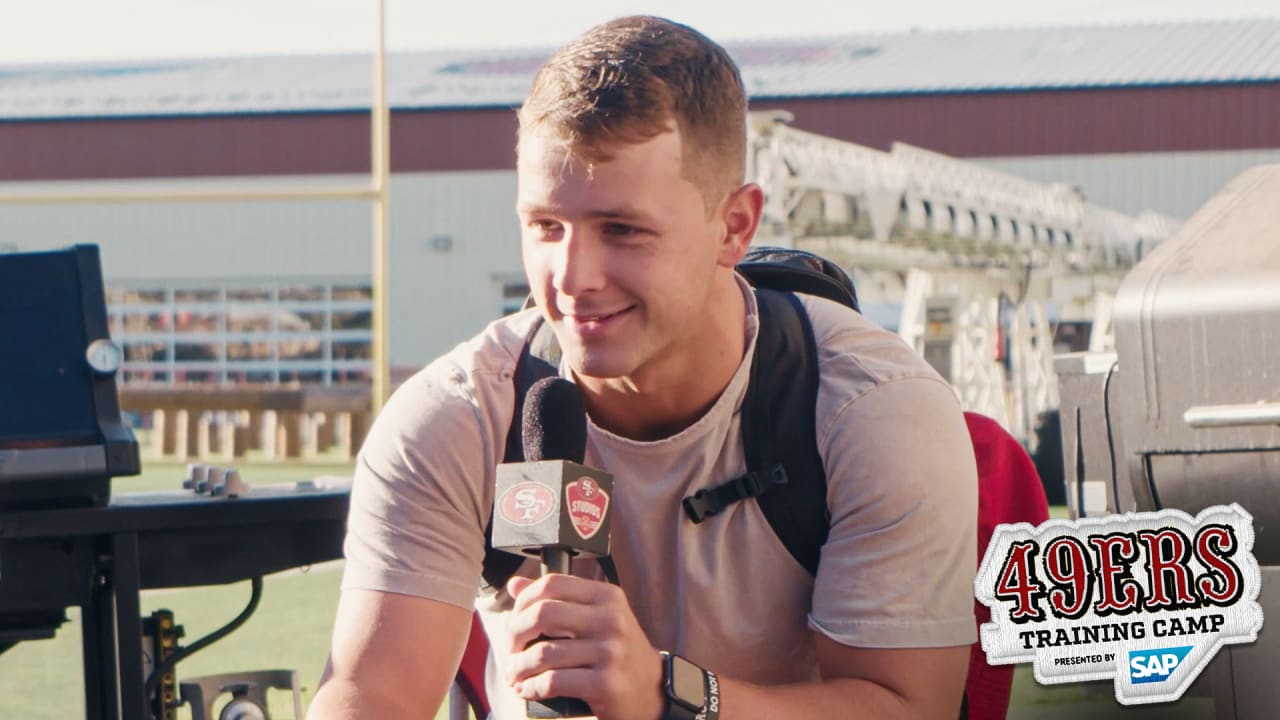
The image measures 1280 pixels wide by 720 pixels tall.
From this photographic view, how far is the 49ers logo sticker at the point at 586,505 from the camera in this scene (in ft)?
5.00

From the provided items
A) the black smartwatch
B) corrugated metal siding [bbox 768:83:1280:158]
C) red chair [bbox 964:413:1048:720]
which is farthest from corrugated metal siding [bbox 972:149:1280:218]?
the black smartwatch

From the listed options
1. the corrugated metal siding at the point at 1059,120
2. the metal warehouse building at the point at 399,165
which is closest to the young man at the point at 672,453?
the metal warehouse building at the point at 399,165

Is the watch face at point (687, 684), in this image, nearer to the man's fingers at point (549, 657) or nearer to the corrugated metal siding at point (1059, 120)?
the man's fingers at point (549, 657)

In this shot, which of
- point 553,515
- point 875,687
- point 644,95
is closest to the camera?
point 553,515

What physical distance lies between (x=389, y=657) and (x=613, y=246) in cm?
58

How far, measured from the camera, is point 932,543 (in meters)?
2.00

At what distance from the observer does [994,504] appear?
7.29 feet

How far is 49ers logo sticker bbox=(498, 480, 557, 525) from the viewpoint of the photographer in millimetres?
1518

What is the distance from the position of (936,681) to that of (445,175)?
23.6m

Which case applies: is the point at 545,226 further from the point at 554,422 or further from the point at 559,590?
the point at 559,590

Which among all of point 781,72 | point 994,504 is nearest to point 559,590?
point 994,504

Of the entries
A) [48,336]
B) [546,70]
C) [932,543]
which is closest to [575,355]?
[546,70]

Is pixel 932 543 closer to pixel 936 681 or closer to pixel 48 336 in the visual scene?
pixel 936 681

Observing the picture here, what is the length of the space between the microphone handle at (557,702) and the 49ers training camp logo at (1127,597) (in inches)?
30.4
